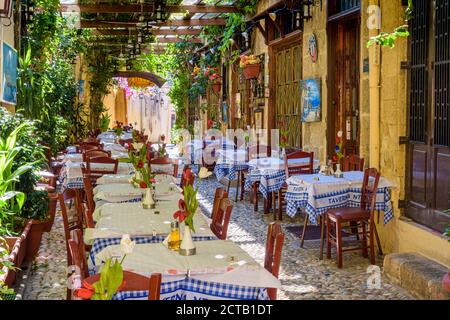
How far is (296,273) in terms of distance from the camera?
18.6 ft

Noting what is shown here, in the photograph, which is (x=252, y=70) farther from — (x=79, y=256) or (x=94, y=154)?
(x=79, y=256)

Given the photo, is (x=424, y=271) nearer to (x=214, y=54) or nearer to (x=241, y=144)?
(x=241, y=144)

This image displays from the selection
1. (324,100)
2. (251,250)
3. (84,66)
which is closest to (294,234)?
(251,250)

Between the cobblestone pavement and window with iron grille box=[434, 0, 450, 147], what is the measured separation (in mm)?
1380

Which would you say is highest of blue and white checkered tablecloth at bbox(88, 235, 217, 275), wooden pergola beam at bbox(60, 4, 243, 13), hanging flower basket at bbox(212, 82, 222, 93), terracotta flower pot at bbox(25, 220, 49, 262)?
→ wooden pergola beam at bbox(60, 4, 243, 13)

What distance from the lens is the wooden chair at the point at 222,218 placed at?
4438 mm

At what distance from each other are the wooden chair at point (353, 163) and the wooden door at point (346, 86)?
45 cm

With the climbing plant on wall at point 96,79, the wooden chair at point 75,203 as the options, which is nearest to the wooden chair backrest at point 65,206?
the wooden chair at point 75,203

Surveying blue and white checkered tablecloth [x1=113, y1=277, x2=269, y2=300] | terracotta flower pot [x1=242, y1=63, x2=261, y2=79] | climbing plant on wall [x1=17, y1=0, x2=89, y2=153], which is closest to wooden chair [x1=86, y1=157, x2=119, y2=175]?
climbing plant on wall [x1=17, y1=0, x2=89, y2=153]

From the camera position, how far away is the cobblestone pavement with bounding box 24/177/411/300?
5047 millimetres

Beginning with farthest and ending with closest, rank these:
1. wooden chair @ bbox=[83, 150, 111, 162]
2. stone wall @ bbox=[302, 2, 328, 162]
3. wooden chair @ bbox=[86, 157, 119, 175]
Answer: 1. stone wall @ bbox=[302, 2, 328, 162]
2. wooden chair @ bbox=[83, 150, 111, 162]
3. wooden chair @ bbox=[86, 157, 119, 175]

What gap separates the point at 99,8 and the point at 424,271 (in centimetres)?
849

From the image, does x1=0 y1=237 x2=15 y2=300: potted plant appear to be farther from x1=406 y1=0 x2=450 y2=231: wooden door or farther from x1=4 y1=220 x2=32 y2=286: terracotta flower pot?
x1=406 y1=0 x2=450 y2=231: wooden door

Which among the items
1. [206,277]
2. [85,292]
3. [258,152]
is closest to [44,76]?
[258,152]
